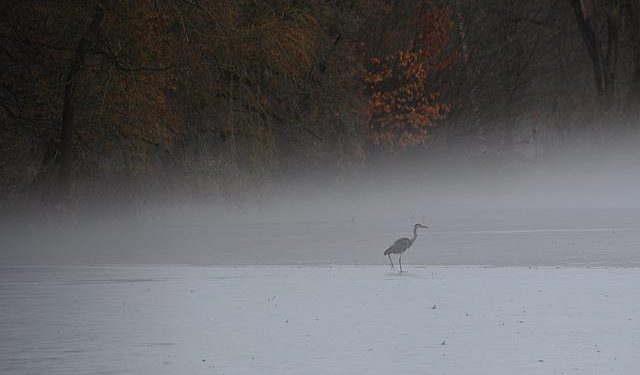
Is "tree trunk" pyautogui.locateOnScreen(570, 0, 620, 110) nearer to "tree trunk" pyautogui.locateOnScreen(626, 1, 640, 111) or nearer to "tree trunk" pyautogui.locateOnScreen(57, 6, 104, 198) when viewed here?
"tree trunk" pyautogui.locateOnScreen(626, 1, 640, 111)

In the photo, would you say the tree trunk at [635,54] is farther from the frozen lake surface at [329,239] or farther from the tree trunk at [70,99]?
the tree trunk at [70,99]

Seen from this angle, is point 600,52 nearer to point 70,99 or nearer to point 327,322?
point 70,99

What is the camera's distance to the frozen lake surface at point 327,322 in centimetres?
919

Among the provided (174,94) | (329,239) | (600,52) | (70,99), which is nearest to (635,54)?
(600,52)

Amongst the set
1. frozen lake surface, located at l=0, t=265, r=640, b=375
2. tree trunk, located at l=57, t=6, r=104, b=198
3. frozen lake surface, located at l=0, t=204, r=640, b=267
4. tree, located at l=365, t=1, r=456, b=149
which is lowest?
frozen lake surface, located at l=0, t=265, r=640, b=375

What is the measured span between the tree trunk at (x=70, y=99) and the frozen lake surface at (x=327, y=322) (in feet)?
20.3

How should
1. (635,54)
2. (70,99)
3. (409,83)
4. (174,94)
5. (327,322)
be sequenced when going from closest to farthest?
(327,322) < (70,99) < (174,94) < (409,83) < (635,54)

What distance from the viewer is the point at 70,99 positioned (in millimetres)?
21078

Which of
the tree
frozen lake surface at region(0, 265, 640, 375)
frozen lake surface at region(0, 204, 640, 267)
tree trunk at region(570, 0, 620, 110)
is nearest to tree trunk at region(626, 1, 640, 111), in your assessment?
tree trunk at region(570, 0, 620, 110)

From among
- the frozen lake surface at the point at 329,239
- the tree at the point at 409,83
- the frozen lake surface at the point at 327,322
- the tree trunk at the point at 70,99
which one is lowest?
the frozen lake surface at the point at 327,322

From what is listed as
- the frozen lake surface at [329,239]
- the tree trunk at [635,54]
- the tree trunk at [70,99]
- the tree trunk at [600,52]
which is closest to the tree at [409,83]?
the tree trunk at [600,52]

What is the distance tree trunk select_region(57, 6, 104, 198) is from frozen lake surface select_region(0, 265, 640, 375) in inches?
243

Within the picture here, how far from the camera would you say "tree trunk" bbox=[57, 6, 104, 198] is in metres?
20.8

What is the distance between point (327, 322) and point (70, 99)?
11.1 meters
